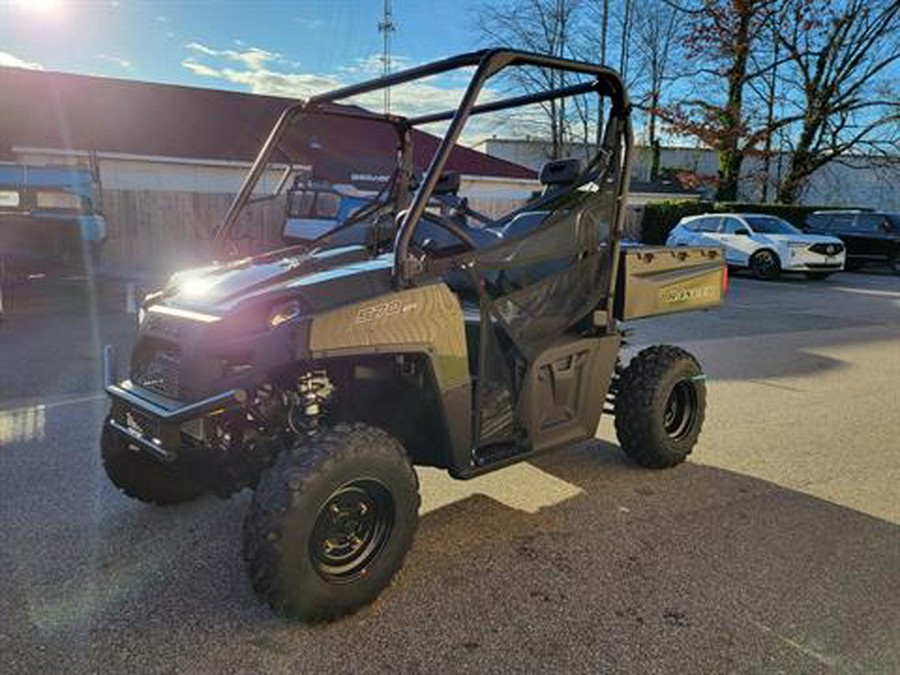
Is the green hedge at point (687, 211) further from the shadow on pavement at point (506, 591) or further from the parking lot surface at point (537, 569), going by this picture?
the shadow on pavement at point (506, 591)

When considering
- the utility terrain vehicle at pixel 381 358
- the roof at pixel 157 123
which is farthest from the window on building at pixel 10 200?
the roof at pixel 157 123

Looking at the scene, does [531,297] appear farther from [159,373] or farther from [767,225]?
[767,225]

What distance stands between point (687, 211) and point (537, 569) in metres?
24.2

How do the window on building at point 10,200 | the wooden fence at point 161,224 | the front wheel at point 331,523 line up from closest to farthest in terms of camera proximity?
the front wheel at point 331,523
the window on building at point 10,200
the wooden fence at point 161,224

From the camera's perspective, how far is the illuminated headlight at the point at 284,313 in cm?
280

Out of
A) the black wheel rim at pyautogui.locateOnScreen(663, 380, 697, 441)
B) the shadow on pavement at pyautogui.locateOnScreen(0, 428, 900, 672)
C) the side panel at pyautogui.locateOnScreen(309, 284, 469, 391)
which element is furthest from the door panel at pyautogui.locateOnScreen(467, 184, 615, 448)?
the black wheel rim at pyautogui.locateOnScreen(663, 380, 697, 441)

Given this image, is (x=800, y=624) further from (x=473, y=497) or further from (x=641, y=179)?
(x=641, y=179)

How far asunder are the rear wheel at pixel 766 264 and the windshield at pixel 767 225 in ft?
2.22

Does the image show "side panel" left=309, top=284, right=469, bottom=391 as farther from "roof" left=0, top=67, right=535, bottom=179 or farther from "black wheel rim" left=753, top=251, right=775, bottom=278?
"black wheel rim" left=753, top=251, right=775, bottom=278

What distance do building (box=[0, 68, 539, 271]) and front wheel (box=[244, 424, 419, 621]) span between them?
415 inches

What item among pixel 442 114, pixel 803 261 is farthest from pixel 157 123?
pixel 442 114

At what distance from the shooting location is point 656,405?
14.1 ft

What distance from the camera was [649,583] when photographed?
316 cm

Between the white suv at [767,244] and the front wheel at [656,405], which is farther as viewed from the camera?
the white suv at [767,244]
